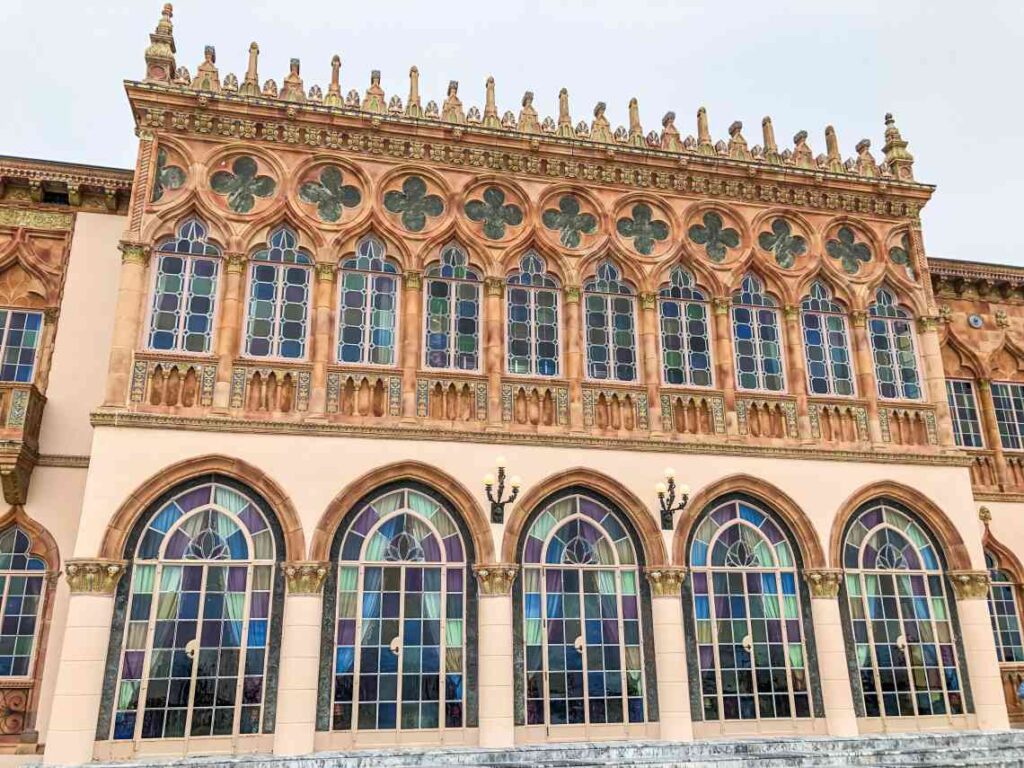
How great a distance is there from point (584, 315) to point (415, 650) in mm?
6708

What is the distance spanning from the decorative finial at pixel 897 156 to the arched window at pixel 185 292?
555 inches

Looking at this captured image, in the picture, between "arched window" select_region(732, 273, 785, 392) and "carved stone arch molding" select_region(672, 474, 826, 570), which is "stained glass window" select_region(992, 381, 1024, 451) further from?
"carved stone arch molding" select_region(672, 474, 826, 570)

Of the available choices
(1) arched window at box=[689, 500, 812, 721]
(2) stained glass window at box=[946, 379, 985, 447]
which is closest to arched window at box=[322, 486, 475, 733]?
(1) arched window at box=[689, 500, 812, 721]

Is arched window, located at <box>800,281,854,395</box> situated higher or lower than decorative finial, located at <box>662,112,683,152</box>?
lower

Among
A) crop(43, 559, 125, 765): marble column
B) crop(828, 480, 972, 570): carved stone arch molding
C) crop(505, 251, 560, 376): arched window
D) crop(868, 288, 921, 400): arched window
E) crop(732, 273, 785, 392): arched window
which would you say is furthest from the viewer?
crop(868, 288, 921, 400): arched window

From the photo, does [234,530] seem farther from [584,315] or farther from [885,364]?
[885,364]

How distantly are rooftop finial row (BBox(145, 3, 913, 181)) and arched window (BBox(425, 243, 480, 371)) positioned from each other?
2.79m

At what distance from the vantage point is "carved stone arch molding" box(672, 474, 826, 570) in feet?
49.4

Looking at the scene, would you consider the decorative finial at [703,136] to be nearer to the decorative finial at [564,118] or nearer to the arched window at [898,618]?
the decorative finial at [564,118]

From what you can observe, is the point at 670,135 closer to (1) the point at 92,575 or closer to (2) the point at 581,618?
(2) the point at 581,618

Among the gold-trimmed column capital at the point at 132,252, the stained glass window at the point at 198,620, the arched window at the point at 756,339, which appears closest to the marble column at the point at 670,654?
the arched window at the point at 756,339

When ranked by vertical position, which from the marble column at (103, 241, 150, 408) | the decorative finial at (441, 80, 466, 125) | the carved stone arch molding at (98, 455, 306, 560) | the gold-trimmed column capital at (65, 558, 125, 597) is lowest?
the gold-trimmed column capital at (65, 558, 125, 597)

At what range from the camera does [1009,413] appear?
1931 centimetres

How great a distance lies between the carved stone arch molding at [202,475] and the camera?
12.8 meters
